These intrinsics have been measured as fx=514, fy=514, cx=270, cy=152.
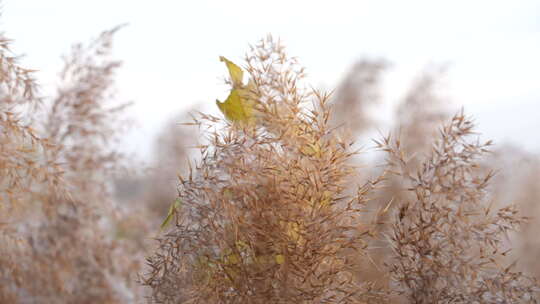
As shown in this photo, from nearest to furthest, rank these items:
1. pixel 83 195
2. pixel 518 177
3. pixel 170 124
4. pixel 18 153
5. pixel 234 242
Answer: pixel 234 242 < pixel 18 153 < pixel 83 195 < pixel 518 177 < pixel 170 124

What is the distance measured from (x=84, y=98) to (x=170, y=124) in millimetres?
5920

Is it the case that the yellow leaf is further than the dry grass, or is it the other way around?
the yellow leaf

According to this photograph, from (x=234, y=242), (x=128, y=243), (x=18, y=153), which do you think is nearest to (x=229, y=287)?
(x=234, y=242)

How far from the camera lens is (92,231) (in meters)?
2.93

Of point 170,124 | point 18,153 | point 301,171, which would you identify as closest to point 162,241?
point 301,171

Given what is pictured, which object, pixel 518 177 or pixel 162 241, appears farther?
pixel 518 177

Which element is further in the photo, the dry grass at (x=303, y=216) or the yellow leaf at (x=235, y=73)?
the yellow leaf at (x=235, y=73)

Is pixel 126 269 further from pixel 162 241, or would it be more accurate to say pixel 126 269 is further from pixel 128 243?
pixel 162 241

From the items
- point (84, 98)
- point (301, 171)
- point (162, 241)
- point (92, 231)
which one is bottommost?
point (162, 241)

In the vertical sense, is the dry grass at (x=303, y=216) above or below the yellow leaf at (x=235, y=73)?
below

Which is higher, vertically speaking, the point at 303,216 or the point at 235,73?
the point at 235,73

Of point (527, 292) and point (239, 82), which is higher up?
point (239, 82)

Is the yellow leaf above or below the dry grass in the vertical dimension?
above

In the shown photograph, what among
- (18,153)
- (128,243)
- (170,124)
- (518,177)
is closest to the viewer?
(18,153)
